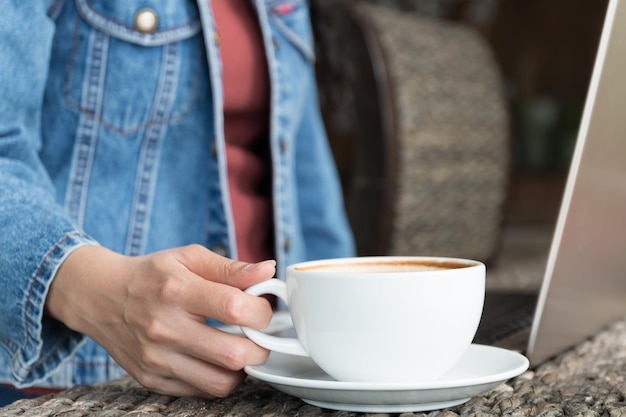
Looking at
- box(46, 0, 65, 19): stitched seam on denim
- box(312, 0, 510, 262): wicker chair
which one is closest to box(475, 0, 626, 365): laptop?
box(46, 0, 65, 19): stitched seam on denim

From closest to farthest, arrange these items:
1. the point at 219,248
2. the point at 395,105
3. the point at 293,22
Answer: the point at 219,248 < the point at 293,22 < the point at 395,105

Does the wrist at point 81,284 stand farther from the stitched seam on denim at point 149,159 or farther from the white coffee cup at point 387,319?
the stitched seam on denim at point 149,159

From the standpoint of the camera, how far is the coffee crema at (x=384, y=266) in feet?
1.53

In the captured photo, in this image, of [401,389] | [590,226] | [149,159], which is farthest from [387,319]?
[149,159]

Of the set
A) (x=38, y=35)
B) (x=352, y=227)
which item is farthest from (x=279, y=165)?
(x=352, y=227)

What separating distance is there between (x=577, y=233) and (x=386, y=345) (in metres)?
0.15

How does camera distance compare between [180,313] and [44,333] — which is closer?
[180,313]

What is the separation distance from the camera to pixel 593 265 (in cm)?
53

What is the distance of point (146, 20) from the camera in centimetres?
81

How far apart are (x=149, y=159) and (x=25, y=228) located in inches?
12.0

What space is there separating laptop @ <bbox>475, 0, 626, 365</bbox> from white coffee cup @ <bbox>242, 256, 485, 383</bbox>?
0.07m

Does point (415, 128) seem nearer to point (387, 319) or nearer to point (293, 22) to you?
point (293, 22)

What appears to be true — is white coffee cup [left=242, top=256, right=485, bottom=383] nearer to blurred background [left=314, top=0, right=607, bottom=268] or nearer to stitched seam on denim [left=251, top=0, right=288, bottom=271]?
stitched seam on denim [left=251, top=0, right=288, bottom=271]

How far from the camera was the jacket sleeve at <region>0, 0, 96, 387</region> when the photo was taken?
0.54m
